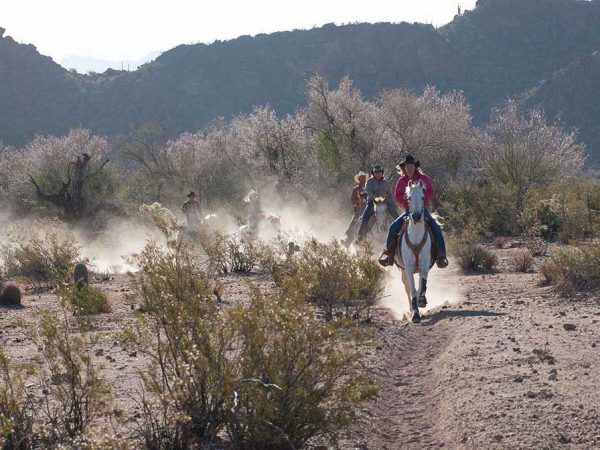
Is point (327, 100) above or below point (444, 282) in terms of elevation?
above

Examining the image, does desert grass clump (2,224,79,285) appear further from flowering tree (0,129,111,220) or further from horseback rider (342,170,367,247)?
flowering tree (0,129,111,220)

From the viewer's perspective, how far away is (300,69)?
342ft

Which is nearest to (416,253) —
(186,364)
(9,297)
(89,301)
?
(89,301)

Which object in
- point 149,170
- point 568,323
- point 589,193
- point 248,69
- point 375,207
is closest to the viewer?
point 568,323

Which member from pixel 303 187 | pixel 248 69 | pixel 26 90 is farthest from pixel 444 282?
pixel 248 69

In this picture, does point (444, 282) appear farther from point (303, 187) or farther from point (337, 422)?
point (303, 187)

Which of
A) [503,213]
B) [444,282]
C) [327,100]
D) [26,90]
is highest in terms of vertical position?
[26,90]

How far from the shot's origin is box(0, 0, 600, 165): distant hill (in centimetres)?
9112

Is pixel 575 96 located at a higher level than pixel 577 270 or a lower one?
higher

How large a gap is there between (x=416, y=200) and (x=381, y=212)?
3350 mm

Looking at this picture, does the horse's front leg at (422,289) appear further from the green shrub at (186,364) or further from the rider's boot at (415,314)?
the green shrub at (186,364)

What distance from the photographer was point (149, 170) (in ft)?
172

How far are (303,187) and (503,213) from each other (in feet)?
34.8

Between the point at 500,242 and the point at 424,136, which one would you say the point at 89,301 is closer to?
the point at 500,242
